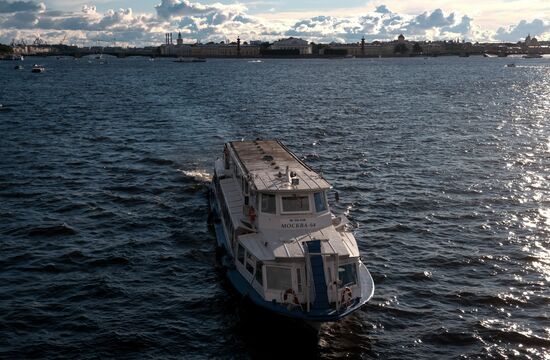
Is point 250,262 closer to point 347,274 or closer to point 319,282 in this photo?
point 319,282

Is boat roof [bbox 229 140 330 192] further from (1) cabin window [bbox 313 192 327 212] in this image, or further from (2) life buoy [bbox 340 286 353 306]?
(2) life buoy [bbox 340 286 353 306]

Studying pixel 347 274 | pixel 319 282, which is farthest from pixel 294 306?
pixel 347 274

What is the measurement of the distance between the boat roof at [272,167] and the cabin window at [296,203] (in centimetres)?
50

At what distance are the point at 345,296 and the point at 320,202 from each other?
6078mm

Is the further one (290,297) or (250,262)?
(250,262)

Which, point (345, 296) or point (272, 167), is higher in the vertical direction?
point (272, 167)

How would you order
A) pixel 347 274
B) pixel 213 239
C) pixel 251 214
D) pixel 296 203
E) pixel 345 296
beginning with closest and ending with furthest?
pixel 345 296
pixel 347 274
pixel 296 203
pixel 251 214
pixel 213 239

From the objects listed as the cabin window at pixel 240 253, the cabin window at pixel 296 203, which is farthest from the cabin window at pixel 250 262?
the cabin window at pixel 296 203

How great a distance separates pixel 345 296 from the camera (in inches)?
1112

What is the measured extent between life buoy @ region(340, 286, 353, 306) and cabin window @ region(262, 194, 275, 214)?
5997mm

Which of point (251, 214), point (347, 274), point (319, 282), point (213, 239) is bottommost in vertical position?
point (213, 239)

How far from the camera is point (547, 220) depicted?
4556cm

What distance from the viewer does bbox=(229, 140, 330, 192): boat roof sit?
3288 cm

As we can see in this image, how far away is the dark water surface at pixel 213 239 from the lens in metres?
29.5
